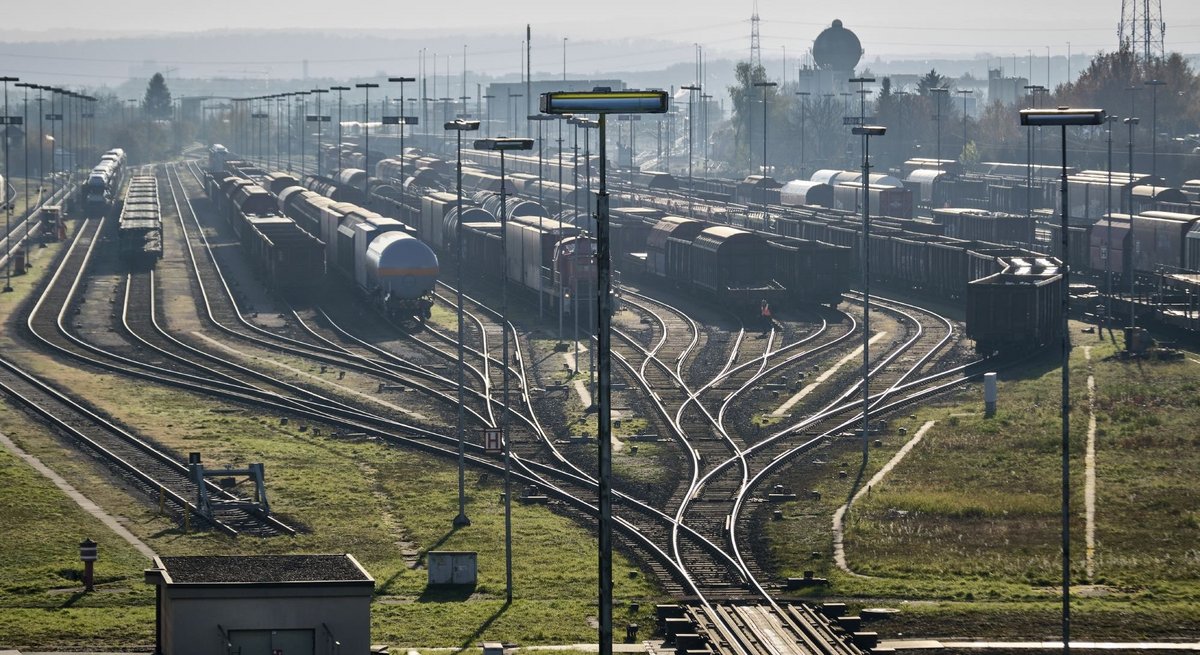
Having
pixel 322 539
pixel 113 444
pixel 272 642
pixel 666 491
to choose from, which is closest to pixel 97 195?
pixel 113 444

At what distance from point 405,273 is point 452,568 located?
41.4 metres

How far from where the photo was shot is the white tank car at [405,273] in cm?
7712

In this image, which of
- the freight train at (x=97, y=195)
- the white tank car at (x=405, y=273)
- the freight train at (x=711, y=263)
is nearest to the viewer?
the freight train at (x=711, y=263)

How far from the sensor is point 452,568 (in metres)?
36.8

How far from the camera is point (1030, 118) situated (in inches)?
1161

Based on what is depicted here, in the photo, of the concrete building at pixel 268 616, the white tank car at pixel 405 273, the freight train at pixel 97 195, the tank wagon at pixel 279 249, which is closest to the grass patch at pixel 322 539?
the concrete building at pixel 268 616

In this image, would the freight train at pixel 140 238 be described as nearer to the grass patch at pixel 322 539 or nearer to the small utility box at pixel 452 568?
the grass patch at pixel 322 539

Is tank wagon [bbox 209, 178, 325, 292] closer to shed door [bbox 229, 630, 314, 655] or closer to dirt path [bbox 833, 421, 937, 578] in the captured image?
dirt path [bbox 833, 421, 937, 578]

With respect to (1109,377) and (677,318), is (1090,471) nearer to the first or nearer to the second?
(1109,377)

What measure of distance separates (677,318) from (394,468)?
32.3m

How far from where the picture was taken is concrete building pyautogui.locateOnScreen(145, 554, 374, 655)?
27.2m

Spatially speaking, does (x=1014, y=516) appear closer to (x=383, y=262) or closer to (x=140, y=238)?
(x=383, y=262)

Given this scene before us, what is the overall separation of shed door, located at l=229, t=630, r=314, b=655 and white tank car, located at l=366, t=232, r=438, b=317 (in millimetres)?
49790

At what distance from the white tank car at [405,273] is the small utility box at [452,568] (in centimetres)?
4070
